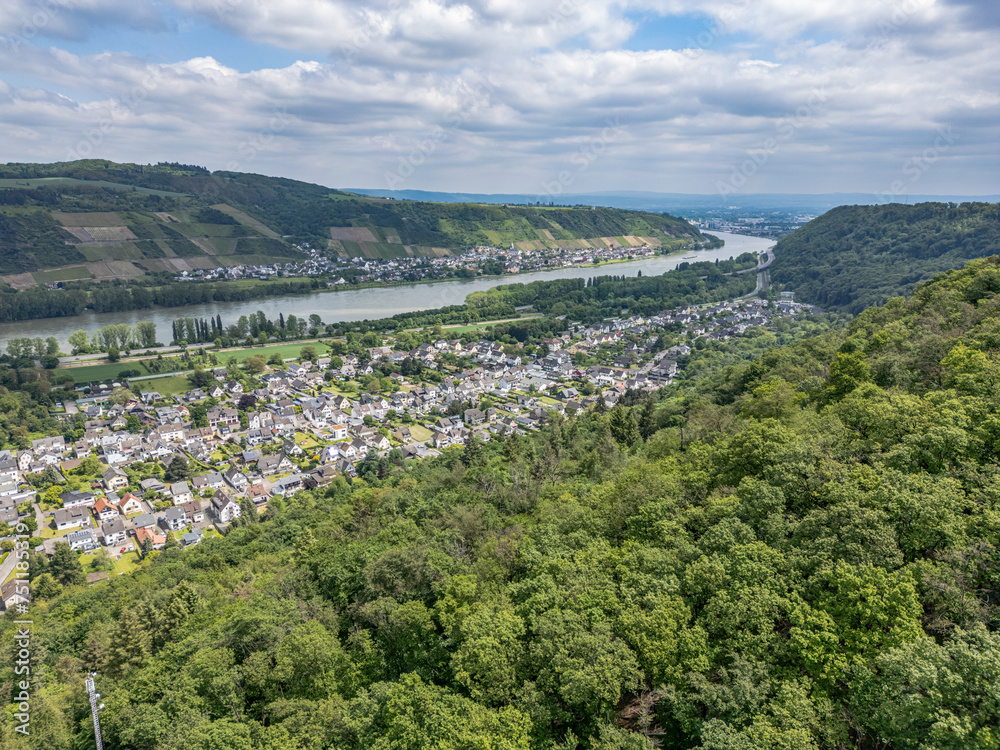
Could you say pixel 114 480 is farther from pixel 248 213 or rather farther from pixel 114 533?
pixel 248 213

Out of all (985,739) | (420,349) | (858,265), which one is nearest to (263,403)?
(420,349)

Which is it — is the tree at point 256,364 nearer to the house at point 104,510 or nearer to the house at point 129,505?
the house at point 129,505

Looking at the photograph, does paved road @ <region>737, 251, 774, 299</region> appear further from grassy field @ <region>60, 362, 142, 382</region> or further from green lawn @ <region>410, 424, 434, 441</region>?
grassy field @ <region>60, 362, 142, 382</region>

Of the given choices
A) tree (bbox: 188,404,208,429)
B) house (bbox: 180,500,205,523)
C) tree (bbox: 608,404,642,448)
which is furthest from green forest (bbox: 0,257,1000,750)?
tree (bbox: 188,404,208,429)

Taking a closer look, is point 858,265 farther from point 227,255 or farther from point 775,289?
point 227,255

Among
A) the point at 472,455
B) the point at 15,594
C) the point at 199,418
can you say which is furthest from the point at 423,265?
the point at 15,594
